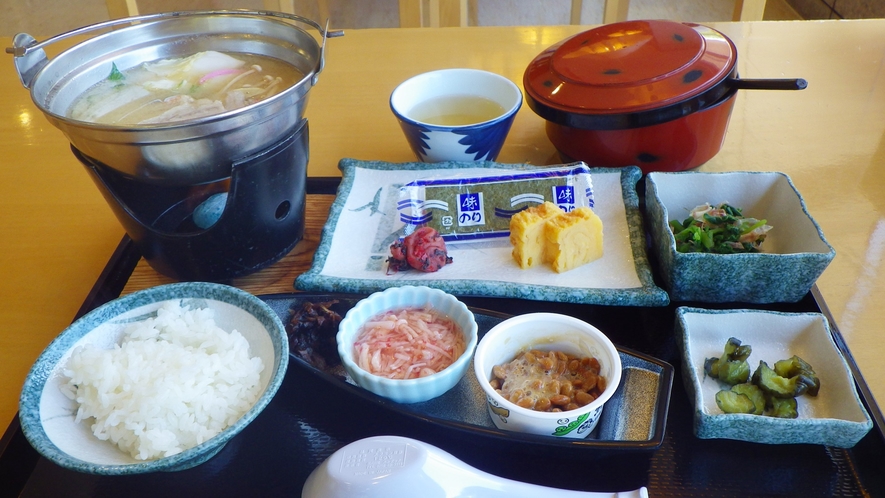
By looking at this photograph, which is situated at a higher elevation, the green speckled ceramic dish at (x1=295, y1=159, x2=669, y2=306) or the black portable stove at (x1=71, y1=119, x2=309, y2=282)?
the black portable stove at (x1=71, y1=119, x2=309, y2=282)

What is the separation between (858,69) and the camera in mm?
2039

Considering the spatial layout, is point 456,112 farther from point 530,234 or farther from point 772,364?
point 772,364

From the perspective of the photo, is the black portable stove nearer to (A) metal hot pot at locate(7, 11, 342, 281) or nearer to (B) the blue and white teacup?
(A) metal hot pot at locate(7, 11, 342, 281)

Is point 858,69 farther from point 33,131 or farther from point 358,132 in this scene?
point 33,131

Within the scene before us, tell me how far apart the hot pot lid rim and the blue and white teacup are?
0.12 meters

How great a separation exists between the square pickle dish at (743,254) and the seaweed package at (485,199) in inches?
6.9

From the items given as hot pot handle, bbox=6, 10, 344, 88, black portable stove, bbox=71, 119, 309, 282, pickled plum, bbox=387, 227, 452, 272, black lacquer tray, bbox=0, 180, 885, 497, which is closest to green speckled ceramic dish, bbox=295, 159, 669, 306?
pickled plum, bbox=387, 227, 452, 272

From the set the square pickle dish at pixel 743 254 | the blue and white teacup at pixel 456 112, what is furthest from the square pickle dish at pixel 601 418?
the blue and white teacup at pixel 456 112

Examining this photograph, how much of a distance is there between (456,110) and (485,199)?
36 cm

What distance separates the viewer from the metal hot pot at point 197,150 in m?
1.04

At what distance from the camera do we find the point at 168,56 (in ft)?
4.52

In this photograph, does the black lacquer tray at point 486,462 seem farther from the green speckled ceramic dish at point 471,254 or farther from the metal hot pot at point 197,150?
the metal hot pot at point 197,150

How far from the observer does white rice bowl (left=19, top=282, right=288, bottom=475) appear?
841 millimetres

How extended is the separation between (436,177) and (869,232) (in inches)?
40.8
